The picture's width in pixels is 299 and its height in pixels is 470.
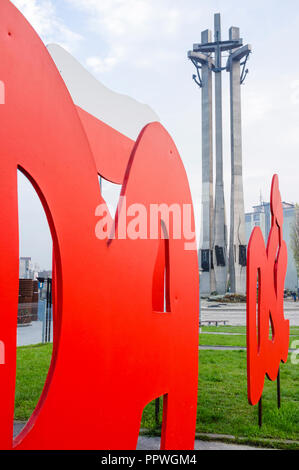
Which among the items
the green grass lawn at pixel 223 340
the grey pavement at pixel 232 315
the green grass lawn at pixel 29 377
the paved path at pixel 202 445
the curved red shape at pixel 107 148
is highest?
the curved red shape at pixel 107 148

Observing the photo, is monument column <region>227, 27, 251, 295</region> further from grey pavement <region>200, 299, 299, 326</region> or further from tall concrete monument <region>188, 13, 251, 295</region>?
grey pavement <region>200, 299, 299, 326</region>

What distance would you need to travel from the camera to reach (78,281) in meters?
1.94

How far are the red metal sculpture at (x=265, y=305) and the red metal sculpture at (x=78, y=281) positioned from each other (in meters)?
1.41

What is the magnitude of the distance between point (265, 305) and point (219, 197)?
2926 centimetres

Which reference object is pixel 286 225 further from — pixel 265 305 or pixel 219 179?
pixel 265 305

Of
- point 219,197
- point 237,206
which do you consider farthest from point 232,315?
point 219,197

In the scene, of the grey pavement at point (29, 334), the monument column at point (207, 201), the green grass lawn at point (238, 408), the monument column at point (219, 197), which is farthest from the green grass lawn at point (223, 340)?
the monument column at point (219, 197)

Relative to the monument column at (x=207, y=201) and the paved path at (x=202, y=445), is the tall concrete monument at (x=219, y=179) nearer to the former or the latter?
the monument column at (x=207, y=201)

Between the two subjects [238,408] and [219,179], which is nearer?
[238,408]

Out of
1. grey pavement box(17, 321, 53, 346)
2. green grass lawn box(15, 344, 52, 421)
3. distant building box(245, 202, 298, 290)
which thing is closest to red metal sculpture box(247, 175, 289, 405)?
green grass lawn box(15, 344, 52, 421)

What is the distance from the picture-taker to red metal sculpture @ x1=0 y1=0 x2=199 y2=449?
156 centimetres

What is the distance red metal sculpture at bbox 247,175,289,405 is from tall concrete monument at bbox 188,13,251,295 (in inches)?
1025

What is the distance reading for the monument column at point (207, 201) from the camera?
32.7 metres
